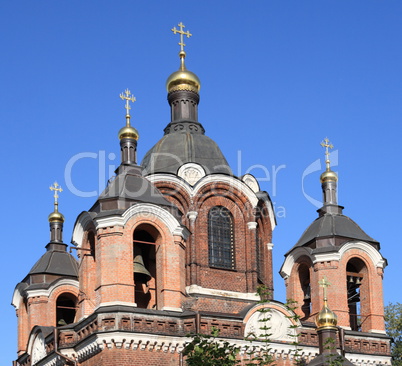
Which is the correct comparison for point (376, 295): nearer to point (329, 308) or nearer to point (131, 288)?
point (329, 308)

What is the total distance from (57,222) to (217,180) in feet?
22.3

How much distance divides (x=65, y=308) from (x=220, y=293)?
5992 mm

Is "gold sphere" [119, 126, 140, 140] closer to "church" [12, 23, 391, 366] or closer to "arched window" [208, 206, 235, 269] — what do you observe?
"church" [12, 23, 391, 366]

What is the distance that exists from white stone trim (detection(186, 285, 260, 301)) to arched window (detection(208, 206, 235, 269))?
32.6 inches

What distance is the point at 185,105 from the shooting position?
119ft

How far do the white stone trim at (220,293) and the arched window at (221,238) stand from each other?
2.71ft

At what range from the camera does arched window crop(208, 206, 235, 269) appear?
32.6 meters

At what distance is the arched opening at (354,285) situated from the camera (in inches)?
1309

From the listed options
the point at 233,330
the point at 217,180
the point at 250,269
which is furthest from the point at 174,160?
the point at 233,330

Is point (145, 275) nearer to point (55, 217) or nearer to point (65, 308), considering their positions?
point (65, 308)

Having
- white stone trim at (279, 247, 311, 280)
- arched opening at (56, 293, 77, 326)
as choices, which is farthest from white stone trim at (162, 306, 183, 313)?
arched opening at (56, 293, 77, 326)

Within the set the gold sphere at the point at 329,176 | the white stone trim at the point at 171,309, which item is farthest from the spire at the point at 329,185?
the white stone trim at the point at 171,309

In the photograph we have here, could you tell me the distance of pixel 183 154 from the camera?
34.0m

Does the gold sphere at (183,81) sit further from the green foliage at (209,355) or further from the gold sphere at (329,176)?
the green foliage at (209,355)
